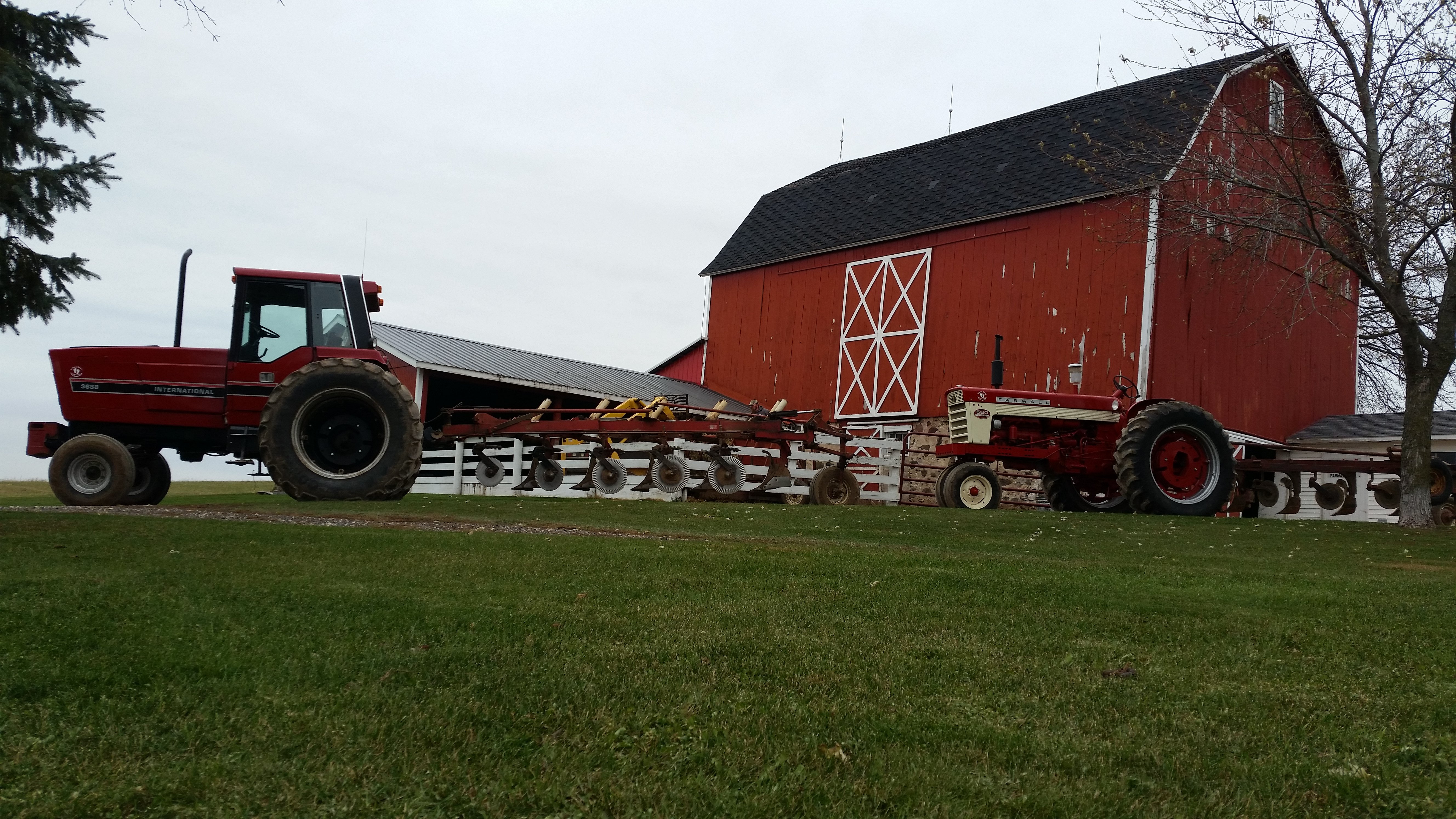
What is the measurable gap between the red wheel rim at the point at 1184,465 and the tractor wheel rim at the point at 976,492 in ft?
7.06

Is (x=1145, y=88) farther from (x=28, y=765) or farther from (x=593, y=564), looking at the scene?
(x=28, y=765)

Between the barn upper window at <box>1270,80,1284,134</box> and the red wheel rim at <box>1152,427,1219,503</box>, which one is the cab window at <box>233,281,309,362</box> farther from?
the barn upper window at <box>1270,80,1284,134</box>

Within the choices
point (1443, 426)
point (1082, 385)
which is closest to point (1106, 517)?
point (1082, 385)

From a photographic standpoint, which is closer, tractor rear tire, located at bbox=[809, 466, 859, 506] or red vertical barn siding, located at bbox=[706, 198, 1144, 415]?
tractor rear tire, located at bbox=[809, 466, 859, 506]

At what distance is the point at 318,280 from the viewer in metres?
10.7

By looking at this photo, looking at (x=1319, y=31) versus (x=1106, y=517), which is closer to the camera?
(x=1106, y=517)

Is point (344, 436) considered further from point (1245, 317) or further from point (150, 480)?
point (1245, 317)

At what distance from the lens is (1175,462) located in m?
13.5

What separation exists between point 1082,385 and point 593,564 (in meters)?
13.8

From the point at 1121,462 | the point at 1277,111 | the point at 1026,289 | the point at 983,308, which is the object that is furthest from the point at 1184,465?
the point at 983,308

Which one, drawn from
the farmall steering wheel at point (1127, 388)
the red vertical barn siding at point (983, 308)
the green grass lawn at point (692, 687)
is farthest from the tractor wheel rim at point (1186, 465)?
the green grass lawn at point (692, 687)

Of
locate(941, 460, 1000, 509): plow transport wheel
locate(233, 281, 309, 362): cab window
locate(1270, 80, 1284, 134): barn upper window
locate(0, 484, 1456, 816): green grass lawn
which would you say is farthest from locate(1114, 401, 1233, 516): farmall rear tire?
locate(233, 281, 309, 362): cab window

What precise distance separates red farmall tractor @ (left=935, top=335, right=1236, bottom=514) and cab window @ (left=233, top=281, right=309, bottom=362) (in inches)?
316

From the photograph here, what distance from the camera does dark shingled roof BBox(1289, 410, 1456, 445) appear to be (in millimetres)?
20000
